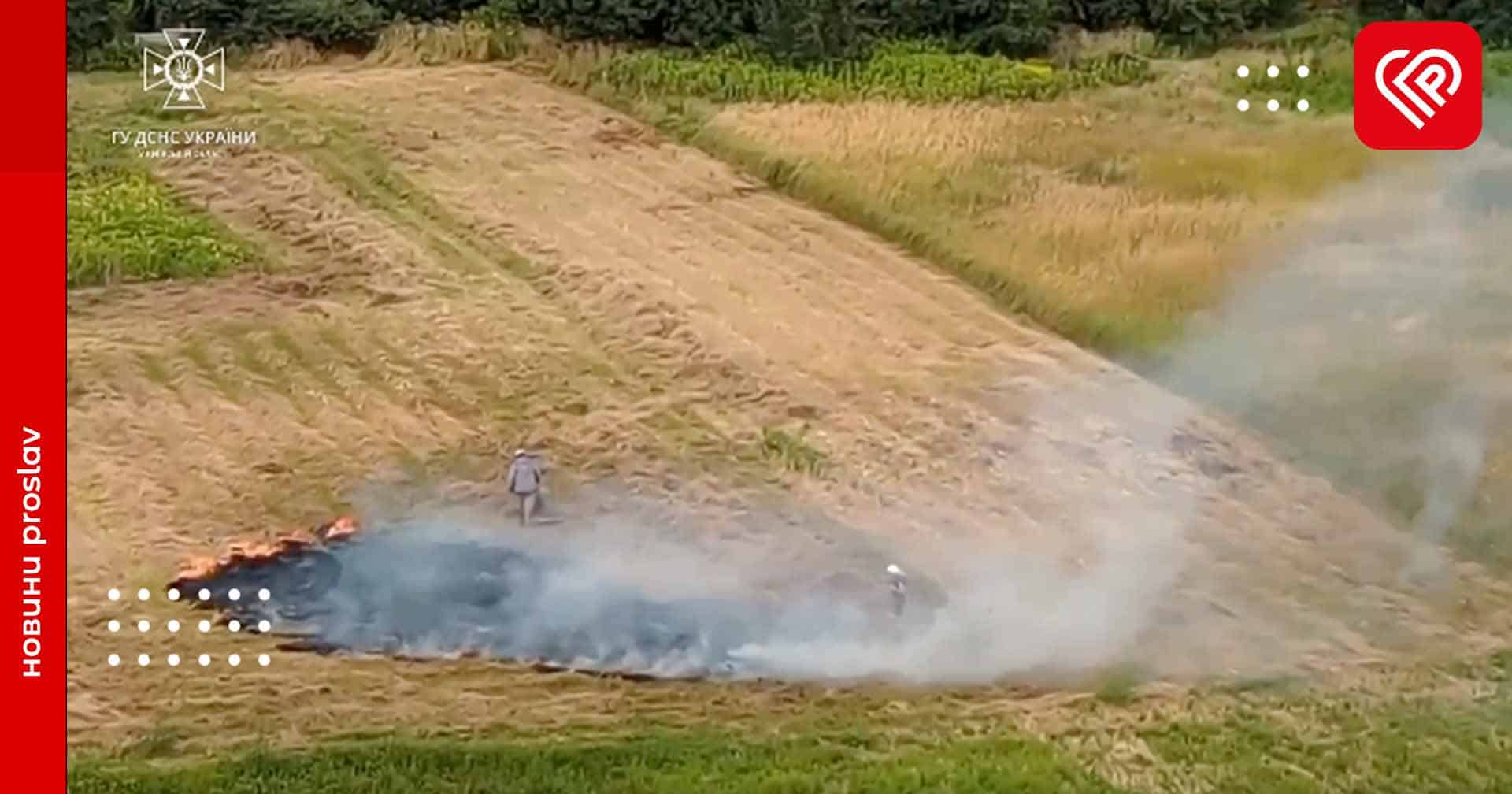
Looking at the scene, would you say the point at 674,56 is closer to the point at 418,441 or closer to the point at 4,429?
the point at 418,441

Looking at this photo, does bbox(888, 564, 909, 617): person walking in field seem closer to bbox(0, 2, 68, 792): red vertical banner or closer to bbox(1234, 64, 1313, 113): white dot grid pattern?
bbox(1234, 64, 1313, 113): white dot grid pattern

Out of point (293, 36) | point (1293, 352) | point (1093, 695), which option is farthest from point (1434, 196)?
point (293, 36)

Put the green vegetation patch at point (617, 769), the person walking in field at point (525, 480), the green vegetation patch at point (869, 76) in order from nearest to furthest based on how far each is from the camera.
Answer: the green vegetation patch at point (617, 769)
the person walking in field at point (525, 480)
the green vegetation patch at point (869, 76)

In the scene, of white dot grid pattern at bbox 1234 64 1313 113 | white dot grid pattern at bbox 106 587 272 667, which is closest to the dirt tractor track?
white dot grid pattern at bbox 106 587 272 667

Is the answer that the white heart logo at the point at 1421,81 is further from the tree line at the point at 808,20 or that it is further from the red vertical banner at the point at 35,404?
the red vertical banner at the point at 35,404

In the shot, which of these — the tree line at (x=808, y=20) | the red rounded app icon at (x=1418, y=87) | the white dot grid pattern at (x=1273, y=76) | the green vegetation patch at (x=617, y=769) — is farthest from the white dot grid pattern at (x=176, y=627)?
the red rounded app icon at (x=1418, y=87)

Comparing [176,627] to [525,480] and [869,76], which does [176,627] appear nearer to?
[525,480]
